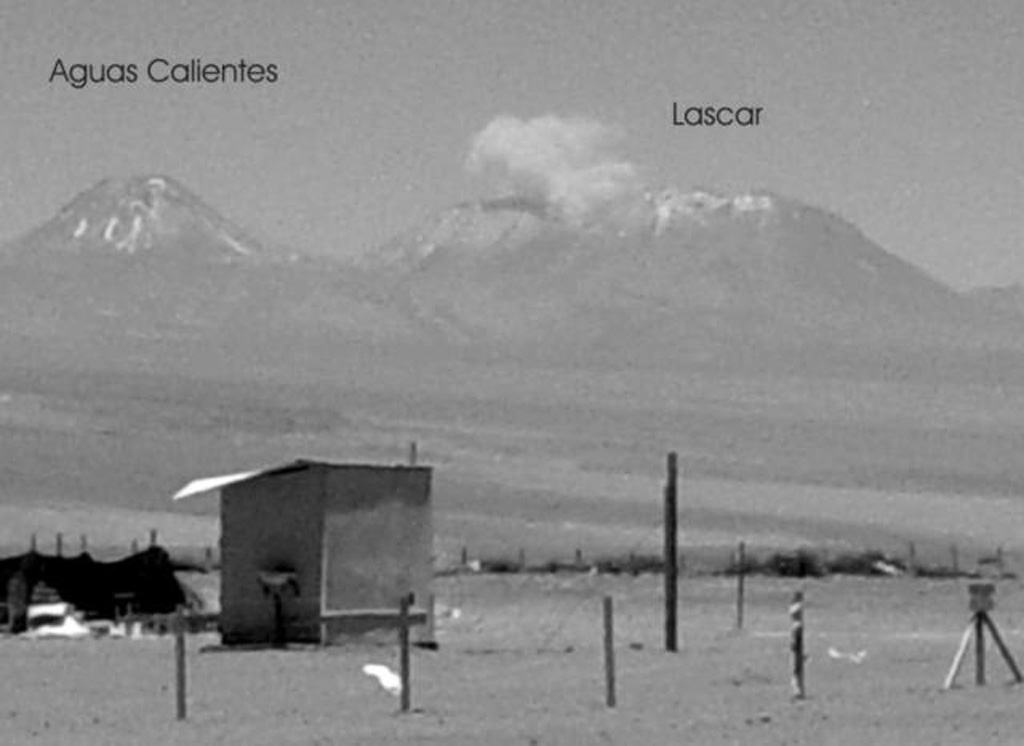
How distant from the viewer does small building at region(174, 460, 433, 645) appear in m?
31.0

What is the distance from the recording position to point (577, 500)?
83.2 meters

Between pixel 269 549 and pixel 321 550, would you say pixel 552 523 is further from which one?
pixel 321 550

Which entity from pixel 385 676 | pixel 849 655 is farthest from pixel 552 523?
pixel 385 676

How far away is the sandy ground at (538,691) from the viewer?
1934 centimetres

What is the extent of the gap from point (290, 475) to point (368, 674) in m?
5.79

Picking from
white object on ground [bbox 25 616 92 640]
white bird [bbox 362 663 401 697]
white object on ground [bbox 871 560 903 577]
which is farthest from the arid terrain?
white object on ground [bbox 25 616 92 640]

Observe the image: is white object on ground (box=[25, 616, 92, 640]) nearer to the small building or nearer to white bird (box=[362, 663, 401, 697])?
the small building

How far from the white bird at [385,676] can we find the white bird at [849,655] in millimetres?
4439

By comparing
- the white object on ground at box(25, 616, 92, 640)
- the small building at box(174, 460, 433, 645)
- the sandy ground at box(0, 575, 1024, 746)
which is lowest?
the sandy ground at box(0, 575, 1024, 746)

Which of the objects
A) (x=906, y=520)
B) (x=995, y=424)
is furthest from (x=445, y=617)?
(x=995, y=424)

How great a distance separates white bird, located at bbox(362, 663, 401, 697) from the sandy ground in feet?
0.50

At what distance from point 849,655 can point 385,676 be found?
548 centimetres

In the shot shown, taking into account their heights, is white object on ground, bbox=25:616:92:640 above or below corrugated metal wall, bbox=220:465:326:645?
below

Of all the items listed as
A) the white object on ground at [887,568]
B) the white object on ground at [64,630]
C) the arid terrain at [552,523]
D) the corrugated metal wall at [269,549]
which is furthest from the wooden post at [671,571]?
the white object on ground at [887,568]
